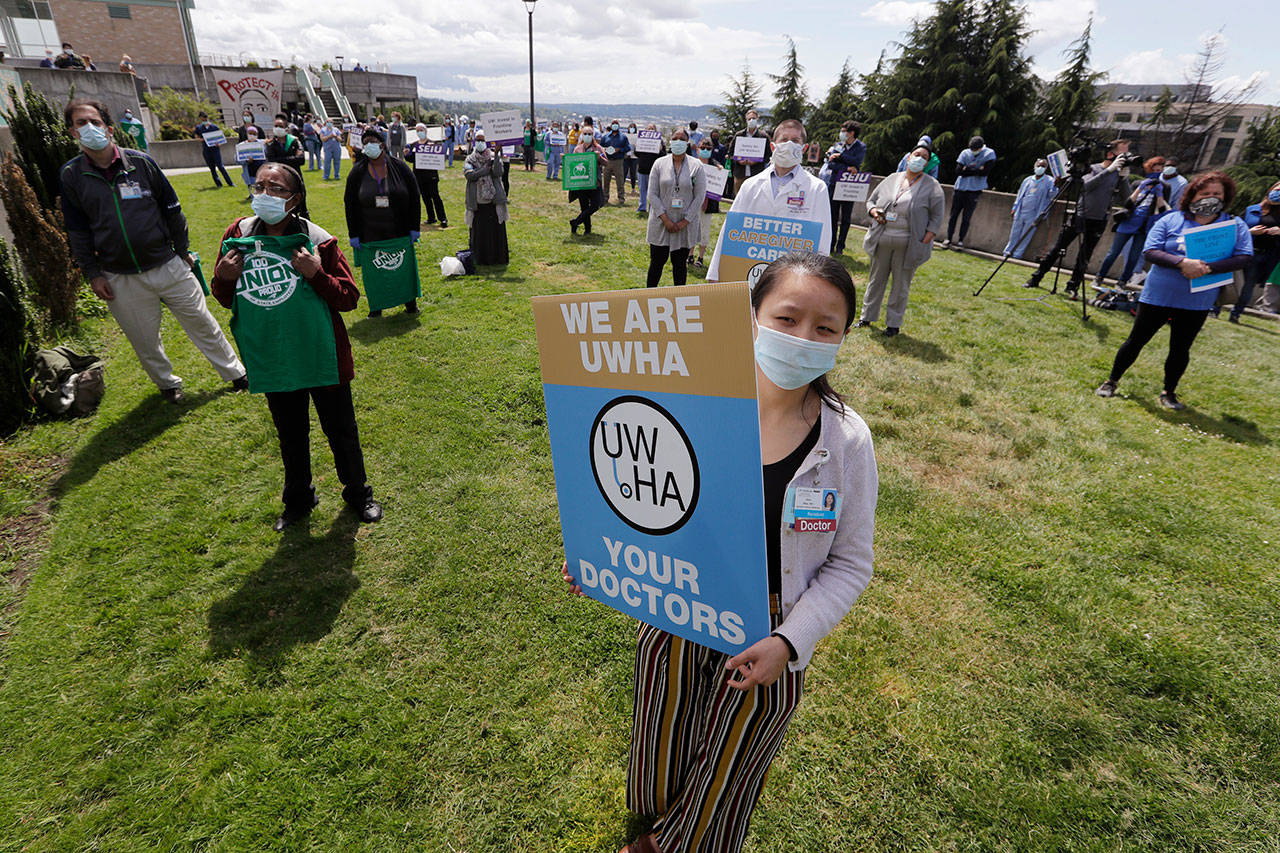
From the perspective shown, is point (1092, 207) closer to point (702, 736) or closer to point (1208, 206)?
point (1208, 206)

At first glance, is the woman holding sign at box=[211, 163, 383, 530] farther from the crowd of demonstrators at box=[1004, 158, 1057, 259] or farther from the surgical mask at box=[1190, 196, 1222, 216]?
the crowd of demonstrators at box=[1004, 158, 1057, 259]

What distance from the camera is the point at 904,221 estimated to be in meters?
7.24

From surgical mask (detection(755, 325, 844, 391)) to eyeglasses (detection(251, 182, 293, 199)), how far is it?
3082 millimetres

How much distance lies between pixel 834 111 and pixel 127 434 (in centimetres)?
3851

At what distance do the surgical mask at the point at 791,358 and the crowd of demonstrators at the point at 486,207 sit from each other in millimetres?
9277

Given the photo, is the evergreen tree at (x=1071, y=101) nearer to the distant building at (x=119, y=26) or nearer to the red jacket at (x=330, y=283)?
the red jacket at (x=330, y=283)

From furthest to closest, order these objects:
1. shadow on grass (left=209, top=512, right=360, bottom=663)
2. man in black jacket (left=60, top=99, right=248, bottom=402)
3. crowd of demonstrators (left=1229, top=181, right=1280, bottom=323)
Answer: crowd of demonstrators (left=1229, top=181, right=1280, bottom=323), man in black jacket (left=60, top=99, right=248, bottom=402), shadow on grass (left=209, top=512, right=360, bottom=663)

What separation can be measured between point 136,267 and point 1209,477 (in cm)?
944

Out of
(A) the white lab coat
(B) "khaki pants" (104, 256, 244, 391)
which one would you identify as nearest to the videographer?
(A) the white lab coat

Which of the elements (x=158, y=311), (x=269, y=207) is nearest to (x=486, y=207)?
(x=158, y=311)

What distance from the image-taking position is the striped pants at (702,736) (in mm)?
1818

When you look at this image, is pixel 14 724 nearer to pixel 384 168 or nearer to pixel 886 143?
pixel 384 168

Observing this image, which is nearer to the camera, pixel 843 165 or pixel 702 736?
pixel 702 736

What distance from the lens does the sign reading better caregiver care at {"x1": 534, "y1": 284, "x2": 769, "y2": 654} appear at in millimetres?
1337
